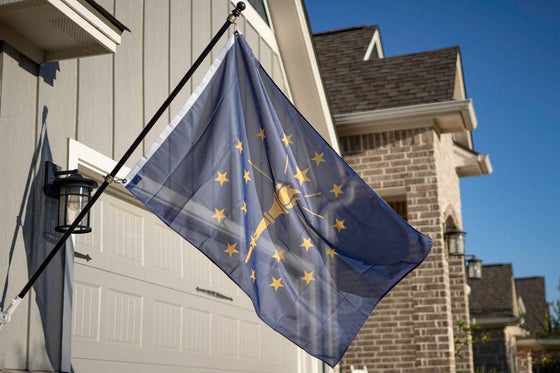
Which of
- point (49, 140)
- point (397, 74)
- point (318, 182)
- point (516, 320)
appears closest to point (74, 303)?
point (49, 140)

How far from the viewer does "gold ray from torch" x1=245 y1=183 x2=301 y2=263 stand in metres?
4.82

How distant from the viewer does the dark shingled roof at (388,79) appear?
1159 cm

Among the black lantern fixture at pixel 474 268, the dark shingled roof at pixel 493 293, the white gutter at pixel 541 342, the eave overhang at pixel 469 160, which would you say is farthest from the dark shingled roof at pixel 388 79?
the white gutter at pixel 541 342

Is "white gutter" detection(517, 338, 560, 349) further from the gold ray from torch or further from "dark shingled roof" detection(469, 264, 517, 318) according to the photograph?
the gold ray from torch

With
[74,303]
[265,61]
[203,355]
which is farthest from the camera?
[265,61]

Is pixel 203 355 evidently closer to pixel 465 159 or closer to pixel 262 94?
pixel 262 94

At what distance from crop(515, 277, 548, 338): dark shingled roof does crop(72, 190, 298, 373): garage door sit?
29871 mm

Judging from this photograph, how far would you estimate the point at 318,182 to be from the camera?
5.12 m

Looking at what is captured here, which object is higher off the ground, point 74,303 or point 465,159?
point 465,159

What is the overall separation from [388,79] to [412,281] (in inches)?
128

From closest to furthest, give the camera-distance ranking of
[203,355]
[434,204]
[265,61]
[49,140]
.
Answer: [49,140] < [203,355] < [265,61] < [434,204]

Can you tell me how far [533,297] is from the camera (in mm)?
36812

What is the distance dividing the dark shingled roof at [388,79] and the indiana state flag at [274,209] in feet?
19.9

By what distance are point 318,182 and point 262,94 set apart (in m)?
0.70
